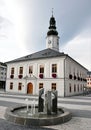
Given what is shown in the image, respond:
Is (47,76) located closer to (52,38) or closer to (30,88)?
(30,88)

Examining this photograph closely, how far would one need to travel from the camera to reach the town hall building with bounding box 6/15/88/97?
84.3 feet

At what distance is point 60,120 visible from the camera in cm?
762

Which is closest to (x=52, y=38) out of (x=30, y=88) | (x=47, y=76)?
(x=47, y=76)

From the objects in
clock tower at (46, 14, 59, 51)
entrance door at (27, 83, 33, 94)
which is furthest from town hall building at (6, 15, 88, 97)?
clock tower at (46, 14, 59, 51)

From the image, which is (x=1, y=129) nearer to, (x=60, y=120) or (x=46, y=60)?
(x=60, y=120)

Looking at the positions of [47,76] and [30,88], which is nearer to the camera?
[47,76]

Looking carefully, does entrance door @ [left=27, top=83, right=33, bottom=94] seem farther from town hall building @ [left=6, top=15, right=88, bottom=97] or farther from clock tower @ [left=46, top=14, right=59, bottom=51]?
clock tower @ [left=46, top=14, right=59, bottom=51]

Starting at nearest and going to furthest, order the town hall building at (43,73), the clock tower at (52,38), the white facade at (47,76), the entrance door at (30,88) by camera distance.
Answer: the white facade at (47,76)
the town hall building at (43,73)
the entrance door at (30,88)
the clock tower at (52,38)

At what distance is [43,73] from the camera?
90.4ft

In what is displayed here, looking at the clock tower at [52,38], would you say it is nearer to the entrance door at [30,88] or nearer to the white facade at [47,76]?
the white facade at [47,76]

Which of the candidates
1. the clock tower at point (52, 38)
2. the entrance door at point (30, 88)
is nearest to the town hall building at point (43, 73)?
the entrance door at point (30, 88)

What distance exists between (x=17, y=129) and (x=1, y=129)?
679 mm

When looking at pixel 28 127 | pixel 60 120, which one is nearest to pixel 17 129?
pixel 28 127

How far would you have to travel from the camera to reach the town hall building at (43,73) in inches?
1011
